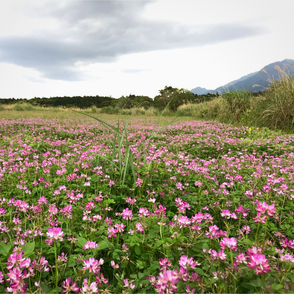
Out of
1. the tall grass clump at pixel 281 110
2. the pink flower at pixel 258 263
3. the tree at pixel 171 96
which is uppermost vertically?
the tree at pixel 171 96

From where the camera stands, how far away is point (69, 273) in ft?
4.92

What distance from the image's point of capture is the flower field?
1284 millimetres

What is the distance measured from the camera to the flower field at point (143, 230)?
4.21ft

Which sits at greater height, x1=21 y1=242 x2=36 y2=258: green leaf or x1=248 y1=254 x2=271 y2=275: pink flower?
x1=248 y1=254 x2=271 y2=275: pink flower

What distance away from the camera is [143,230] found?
1.85 meters

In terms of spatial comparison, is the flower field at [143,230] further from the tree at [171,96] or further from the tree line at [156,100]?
the tree at [171,96]

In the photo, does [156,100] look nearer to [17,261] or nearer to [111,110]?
[111,110]

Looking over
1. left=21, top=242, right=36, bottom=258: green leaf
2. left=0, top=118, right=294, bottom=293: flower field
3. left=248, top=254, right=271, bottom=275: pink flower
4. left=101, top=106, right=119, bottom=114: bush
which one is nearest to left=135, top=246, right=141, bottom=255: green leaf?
left=0, top=118, right=294, bottom=293: flower field

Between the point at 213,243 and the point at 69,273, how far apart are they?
1101mm

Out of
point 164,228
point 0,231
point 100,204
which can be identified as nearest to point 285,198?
point 164,228

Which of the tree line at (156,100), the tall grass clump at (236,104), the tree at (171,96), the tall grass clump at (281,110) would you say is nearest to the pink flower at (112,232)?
the tall grass clump at (281,110)

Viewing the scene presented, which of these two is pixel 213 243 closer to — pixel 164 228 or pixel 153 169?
pixel 164 228

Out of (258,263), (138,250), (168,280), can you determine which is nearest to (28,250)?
(138,250)

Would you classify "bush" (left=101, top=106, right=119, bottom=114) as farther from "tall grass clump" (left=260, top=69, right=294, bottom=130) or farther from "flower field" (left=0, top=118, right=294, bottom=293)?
"flower field" (left=0, top=118, right=294, bottom=293)
